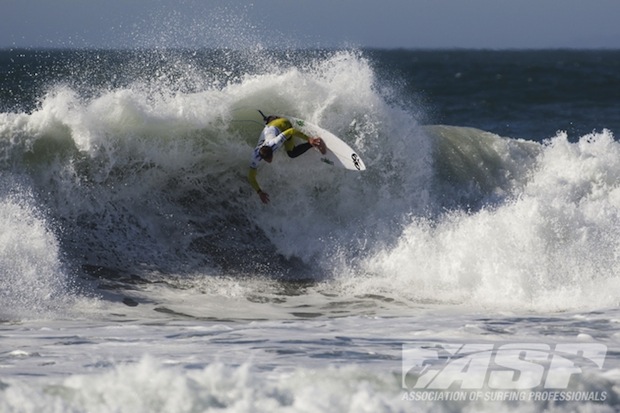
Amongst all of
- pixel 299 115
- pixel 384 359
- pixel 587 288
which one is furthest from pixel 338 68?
pixel 384 359

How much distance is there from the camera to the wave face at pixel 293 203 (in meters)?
11.0

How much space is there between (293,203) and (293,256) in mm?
921

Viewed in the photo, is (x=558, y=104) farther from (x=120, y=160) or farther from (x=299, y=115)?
(x=120, y=160)

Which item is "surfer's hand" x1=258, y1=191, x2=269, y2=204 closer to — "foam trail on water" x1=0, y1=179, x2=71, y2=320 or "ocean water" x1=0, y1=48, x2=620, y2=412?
"ocean water" x1=0, y1=48, x2=620, y2=412

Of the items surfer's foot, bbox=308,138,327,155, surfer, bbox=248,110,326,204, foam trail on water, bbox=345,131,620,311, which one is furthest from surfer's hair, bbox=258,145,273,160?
foam trail on water, bbox=345,131,620,311

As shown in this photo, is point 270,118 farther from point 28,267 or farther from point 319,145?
point 28,267

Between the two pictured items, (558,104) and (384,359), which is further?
(558,104)

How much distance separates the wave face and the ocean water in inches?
1.1

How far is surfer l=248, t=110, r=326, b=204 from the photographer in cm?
1242

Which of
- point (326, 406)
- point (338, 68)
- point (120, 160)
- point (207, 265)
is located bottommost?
point (326, 406)

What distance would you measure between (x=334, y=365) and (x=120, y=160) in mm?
6373

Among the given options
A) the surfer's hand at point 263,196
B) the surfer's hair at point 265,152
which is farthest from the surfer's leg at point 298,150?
the surfer's hand at point 263,196

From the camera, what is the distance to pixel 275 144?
1244 centimetres

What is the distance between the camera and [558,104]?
2905 cm
